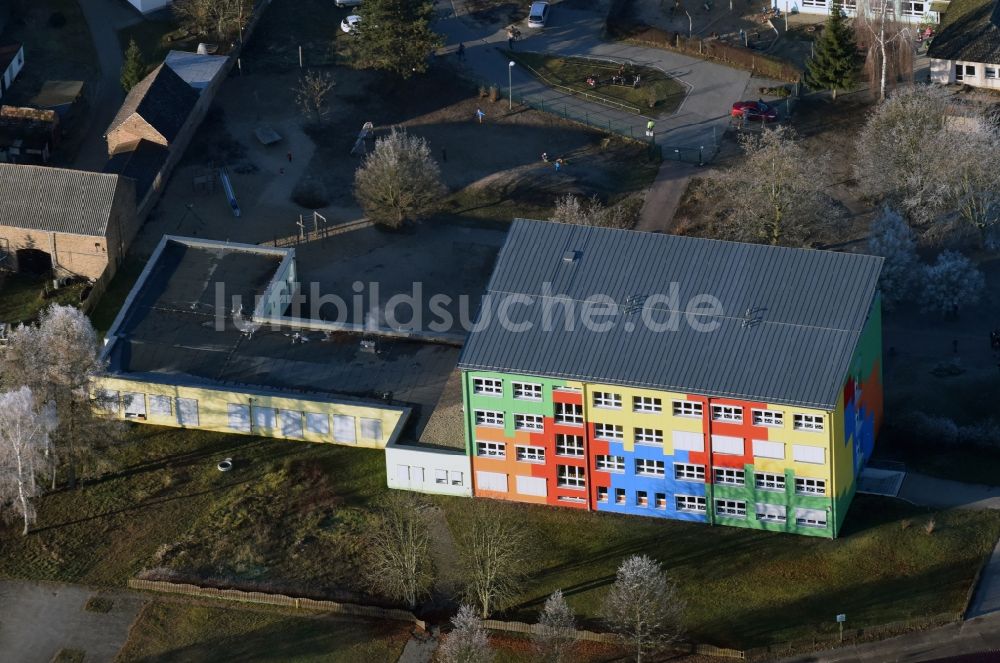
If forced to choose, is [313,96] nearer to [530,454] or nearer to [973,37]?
[973,37]

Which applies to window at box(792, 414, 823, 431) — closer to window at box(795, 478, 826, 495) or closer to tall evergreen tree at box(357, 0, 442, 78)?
window at box(795, 478, 826, 495)

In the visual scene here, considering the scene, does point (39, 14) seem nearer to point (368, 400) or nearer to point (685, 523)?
point (368, 400)

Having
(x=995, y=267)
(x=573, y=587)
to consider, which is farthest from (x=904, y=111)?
(x=573, y=587)

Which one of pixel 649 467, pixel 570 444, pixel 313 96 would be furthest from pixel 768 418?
pixel 313 96

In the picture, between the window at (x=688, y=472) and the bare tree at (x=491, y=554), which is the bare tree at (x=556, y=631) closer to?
the bare tree at (x=491, y=554)

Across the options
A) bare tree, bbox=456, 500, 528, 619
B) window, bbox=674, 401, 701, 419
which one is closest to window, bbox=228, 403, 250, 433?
bare tree, bbox=456, 500, 528, 619

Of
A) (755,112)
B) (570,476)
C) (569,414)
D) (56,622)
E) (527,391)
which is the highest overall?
(755,112)
